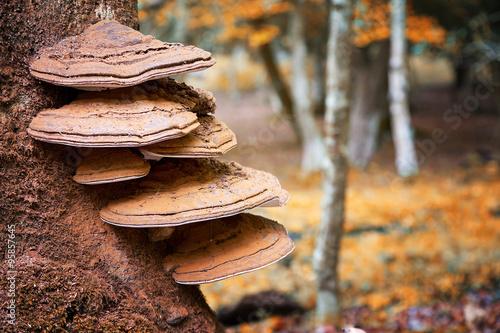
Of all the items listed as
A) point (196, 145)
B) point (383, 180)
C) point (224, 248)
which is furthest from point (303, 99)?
point (196, 145)

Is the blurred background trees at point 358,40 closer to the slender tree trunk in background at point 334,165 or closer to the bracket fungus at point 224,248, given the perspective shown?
the slender tree trunk in background at point 334,165

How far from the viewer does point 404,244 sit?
8055mm

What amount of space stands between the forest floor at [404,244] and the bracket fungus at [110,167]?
4.39 feet

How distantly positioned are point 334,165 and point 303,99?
9165 mm

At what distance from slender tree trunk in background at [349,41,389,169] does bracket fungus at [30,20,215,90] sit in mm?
13691

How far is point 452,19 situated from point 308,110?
240 inches

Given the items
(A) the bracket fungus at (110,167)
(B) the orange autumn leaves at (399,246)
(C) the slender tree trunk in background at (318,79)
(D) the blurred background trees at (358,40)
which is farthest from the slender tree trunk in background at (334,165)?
(C) the slender tree trunk in background at (318,79)

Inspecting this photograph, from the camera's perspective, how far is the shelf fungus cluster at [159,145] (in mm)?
1572

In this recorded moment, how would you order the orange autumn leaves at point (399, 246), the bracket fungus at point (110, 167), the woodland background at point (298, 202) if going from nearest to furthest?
the bracket fungus at point (110, 167)
the woodland background at point (298, 202)
the orange autumn leaves at point (399, 246)

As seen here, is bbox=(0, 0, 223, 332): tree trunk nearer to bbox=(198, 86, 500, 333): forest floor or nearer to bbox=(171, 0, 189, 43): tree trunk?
bbox=(198, 86, 500, 333): forest floor

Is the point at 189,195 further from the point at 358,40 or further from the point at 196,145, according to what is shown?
the point at 358,40

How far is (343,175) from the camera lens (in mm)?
5121

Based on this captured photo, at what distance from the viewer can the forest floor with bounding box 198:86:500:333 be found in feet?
18.3

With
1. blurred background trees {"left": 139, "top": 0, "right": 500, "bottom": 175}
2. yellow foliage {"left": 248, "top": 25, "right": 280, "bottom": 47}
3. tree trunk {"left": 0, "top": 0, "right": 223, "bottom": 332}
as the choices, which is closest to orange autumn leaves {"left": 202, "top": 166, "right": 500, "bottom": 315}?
blurred background trees {"left": 139, "top": 0, "right": 500, "bottom": 175}
